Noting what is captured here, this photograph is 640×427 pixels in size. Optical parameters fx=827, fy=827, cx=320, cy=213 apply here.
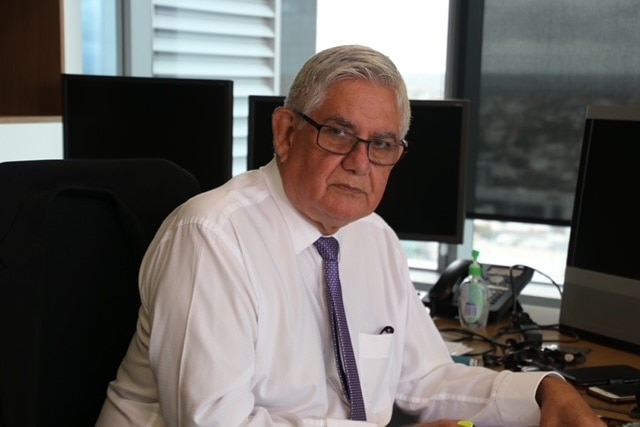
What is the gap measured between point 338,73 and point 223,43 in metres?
2.33

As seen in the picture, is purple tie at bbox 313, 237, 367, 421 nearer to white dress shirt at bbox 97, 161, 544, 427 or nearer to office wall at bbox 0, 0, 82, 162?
white dress shirt at bbox 97, 161, 544, 427

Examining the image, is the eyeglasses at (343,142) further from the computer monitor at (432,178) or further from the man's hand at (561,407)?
the computer monitor at (432,178)

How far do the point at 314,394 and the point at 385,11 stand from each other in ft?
6.73

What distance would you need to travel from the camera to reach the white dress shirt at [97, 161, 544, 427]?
131 centimetres

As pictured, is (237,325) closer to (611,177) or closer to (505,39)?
(611,177)

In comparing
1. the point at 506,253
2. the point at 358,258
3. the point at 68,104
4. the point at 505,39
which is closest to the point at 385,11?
the point at 505,39

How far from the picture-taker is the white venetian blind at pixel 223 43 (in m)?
3.57

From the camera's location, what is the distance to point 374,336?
164 cm

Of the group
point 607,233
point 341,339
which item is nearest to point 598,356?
point 607,233

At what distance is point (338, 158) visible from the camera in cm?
146

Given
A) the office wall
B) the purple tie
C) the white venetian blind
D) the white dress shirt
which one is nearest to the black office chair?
the white dress shirt

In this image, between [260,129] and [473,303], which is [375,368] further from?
[260,129]

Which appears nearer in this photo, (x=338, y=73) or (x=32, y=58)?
(x=338, y=73)

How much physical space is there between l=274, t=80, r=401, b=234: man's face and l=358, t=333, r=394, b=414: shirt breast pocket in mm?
266
